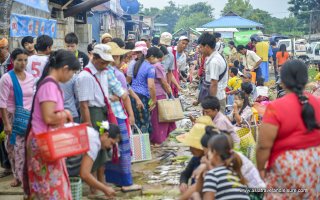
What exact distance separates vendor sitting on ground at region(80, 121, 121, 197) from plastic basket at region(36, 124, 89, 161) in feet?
2.26

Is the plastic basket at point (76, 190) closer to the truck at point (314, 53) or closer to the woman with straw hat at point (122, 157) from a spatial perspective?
the woman with straw hat at point (122, 157)

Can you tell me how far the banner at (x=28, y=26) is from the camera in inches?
383

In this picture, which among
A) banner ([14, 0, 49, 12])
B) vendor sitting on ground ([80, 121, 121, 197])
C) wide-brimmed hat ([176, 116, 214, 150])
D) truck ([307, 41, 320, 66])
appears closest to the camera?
wide-brimmed hat ([176, 116, 214, 150])

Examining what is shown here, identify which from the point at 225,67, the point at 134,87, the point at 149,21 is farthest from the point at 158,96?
the point at 149,21

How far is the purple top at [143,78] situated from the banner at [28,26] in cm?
241

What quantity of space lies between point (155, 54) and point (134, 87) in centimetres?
70

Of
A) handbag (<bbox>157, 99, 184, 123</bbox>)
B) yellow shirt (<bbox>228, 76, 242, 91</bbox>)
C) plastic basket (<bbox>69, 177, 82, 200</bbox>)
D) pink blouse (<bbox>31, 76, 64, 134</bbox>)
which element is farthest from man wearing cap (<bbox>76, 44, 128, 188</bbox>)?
yellow shirt (<bbox>228, 76, 242, 91</bbox>)

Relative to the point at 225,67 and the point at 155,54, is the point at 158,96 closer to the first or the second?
the point at 155,54

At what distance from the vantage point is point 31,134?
4891mm

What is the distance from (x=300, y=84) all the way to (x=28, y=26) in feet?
24.0

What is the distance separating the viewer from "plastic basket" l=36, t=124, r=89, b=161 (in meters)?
4.52

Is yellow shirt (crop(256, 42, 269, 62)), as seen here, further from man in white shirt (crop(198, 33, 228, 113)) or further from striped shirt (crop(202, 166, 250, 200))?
striped shirt (crop(202, 166, 250, 200))

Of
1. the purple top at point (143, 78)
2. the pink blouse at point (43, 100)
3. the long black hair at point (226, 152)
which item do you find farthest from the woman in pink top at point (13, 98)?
the long black hair at point (226, 152)

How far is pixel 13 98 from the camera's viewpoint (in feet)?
22.5
